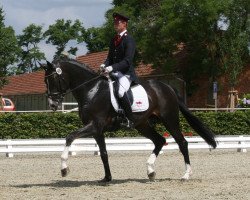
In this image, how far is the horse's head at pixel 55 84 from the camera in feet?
34.7

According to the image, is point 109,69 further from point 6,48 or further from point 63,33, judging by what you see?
point 63,33

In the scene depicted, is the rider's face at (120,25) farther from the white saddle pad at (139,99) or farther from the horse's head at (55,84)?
the horse's head at (55,84)

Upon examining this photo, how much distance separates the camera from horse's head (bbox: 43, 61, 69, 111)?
1058 cm

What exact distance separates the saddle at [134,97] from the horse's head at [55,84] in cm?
85

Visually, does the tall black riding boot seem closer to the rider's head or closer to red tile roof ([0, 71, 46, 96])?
the rider's head

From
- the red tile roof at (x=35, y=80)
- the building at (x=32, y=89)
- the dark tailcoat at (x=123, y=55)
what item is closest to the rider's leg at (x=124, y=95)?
the dark tailcoat at (x=123, y=55)

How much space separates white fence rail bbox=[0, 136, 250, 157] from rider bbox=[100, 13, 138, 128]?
29.7 ft

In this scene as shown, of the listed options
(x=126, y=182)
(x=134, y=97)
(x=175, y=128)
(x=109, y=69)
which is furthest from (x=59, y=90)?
(x=175, y=128)

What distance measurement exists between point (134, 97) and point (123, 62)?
0.75 metres

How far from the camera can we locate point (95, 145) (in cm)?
2047

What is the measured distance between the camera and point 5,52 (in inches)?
1747

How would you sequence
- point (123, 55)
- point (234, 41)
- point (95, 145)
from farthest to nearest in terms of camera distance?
1. point (234, 41)
2. point (95, 145)
3. point (123, 55)

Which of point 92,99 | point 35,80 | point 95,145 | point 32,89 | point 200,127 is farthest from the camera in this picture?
point 35,80

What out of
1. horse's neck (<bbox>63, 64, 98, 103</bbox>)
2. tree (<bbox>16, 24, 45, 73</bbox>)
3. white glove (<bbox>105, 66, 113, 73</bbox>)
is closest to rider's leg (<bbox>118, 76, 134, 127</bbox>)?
white glove (<bbox>105, 66, 113, 73</bbox>)
